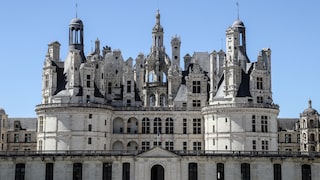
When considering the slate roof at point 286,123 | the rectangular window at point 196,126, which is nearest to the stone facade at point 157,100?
the rectangular window at point 196,126

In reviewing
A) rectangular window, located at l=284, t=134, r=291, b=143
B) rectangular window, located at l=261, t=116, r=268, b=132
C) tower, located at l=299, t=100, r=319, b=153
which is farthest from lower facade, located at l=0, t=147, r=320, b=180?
rectangular window, located at l=284, t=134, r=291, b=143

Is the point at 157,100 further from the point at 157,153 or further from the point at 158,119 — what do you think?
the point at 157,153

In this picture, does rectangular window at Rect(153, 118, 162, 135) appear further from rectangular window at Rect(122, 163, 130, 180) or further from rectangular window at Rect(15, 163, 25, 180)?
rectangular window at Rect(15, 163, 25, 180)

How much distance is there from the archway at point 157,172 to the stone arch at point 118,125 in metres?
9.77

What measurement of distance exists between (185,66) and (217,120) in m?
11.5

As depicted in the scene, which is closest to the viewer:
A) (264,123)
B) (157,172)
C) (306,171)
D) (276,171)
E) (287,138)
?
(276,171)

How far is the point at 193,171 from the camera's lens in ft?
227

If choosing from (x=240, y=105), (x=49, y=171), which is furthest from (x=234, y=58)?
(x=49, y=171)

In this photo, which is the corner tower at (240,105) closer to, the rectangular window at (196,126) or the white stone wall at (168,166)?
the rectangular window at (196,126)

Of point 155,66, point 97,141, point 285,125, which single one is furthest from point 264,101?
point 285,125

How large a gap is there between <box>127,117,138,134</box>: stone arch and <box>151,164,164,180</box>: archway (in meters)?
9.11

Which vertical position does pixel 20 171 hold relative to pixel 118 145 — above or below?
below

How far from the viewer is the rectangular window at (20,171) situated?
69438 millimetres

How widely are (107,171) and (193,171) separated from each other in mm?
9572
